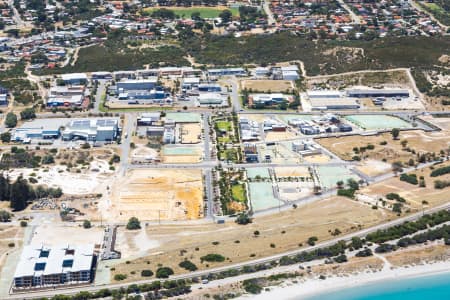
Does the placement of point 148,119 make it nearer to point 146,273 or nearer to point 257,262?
point 257,262

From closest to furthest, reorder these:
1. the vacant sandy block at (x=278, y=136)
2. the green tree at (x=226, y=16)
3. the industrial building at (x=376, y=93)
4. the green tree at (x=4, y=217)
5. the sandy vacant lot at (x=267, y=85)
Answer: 1. the green tree at (x=4, y=217)
2. the vacant sandy block at (x=278, y=136)
3. the industrial building at (x=376, y=93)
4. the sandy vacant lot at (x=267, y=85)
5. the green tree at (x=226, y=16)

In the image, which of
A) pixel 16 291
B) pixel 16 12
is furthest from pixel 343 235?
pixel 16 12

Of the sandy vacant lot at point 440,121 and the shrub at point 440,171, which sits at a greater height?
Result: the shrub at point 440,171

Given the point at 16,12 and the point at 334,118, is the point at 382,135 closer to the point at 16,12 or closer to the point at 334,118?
the point at 334,118

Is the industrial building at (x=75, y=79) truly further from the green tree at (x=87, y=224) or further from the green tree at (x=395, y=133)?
the green tree at (x=395, y=133)

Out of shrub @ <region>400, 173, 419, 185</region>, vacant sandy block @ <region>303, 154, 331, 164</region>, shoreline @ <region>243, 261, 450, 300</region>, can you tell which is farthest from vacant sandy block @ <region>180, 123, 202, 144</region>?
shoreline @ <region>243, 261, 450, 300</region>

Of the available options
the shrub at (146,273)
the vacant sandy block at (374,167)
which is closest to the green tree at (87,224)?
the shrub at (146,273)

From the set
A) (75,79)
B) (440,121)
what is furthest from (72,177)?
(440,121)
